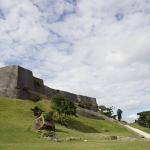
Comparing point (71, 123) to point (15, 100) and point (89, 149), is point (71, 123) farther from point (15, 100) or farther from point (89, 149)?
point (89, 149)

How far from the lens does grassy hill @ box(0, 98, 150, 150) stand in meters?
19.7

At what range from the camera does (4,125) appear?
29.1 metres

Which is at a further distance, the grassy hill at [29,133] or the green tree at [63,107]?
the green tree at [63,107]

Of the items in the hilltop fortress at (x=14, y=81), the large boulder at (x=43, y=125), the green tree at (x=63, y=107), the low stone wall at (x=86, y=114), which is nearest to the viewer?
the large boulder at (x=43, y=125)

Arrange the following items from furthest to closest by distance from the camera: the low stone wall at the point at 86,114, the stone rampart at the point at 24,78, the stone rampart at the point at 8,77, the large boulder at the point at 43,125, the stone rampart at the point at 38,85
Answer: the stone rampart at the point at 38,85, the low stone wall at the point at 86,114, the stone rampart at the point at 24,78, the stone rampart at the point at 8,77, the large boulder at the point at 43,125

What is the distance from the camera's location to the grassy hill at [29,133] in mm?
19655

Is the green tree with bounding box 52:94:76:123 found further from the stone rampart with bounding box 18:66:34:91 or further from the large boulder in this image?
the stone rampart with bounding box 18:66:34:91

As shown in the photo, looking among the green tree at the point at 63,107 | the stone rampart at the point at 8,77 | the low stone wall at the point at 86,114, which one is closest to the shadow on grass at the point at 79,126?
the green tree at the point at 63,107

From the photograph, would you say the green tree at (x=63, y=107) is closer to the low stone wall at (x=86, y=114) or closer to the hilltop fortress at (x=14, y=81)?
the hilltop fortress at (x=14, y=81)

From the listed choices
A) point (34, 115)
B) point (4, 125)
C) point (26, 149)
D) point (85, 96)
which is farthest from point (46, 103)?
point (85, 96)

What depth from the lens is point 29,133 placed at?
26984 mm

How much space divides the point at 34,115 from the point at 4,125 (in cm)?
1279

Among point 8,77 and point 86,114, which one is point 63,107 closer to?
point 86,114

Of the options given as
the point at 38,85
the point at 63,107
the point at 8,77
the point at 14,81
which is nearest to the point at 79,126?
the point at 63,107
